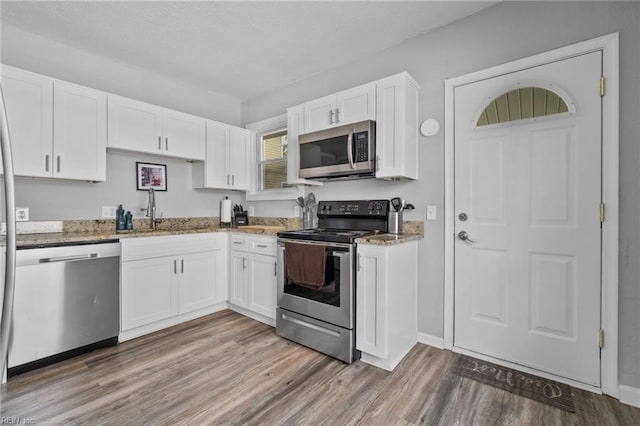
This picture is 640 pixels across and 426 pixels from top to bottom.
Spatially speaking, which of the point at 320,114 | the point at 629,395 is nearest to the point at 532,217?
the point at 629,395

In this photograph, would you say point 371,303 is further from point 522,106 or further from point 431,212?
point 522,106

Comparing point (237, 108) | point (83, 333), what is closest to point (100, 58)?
point (237, 108)

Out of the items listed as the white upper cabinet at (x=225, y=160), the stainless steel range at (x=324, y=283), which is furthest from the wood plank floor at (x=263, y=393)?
the white upper cabinet at (x=225, y=160)

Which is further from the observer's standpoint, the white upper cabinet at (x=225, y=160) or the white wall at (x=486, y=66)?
the white upper cabinet at (x=225, y=160)

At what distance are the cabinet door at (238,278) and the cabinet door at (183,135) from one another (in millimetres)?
1180

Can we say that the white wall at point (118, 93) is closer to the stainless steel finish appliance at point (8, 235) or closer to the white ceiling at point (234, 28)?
the white ceiling at point (234, 28)

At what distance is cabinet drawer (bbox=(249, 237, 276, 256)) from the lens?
2885 millimetres

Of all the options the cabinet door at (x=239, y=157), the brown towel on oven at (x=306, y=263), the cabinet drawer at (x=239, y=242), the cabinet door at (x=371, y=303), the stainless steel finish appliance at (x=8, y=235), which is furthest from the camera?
the cabinet door at (x=239, y=157)

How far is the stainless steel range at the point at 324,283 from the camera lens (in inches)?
88.9

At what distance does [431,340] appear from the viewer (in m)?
2.54

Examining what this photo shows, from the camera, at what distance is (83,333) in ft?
7.62

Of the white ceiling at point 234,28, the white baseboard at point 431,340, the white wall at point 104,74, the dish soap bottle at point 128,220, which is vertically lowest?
the white baseboard at point 431,340

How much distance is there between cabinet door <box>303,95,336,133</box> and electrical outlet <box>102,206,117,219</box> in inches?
81.4

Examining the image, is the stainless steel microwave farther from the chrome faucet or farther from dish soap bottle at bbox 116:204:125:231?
dish soap bottle at bbox 116:204:125:231
